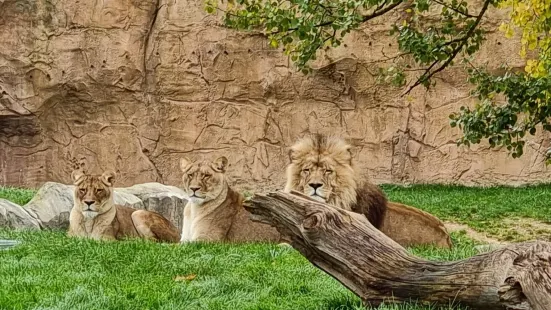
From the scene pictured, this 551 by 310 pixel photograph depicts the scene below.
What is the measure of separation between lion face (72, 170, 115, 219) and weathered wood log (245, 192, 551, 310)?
4.69m

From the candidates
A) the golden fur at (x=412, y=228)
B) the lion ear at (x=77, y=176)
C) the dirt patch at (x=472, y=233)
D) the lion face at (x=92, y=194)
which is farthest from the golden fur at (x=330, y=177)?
the dirt patch at (x=472, y=233)

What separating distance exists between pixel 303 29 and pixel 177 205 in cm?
459

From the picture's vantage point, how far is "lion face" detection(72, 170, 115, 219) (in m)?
8.94

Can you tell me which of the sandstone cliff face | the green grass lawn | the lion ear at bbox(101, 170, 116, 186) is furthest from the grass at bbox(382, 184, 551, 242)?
the lion ear at bbox(101, 170, 116, 186)

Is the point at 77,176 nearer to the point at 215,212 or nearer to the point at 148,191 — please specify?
the point at 215,212

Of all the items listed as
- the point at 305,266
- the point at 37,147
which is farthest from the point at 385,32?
the point at 305,266

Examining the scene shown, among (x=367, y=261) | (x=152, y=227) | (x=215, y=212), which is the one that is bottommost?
(x=152, y=227)

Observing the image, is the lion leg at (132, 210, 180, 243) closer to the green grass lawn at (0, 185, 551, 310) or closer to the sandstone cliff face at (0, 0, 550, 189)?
the green grass lawn at (0, 185, 551, 310)

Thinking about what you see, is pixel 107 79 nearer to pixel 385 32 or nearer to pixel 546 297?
pixel 385 32

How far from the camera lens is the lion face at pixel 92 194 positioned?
8938 mm

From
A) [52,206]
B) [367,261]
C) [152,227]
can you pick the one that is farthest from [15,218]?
[367,261]

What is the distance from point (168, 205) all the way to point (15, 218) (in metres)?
2.53

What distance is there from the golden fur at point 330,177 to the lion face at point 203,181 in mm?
1317

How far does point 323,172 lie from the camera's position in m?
7.55
